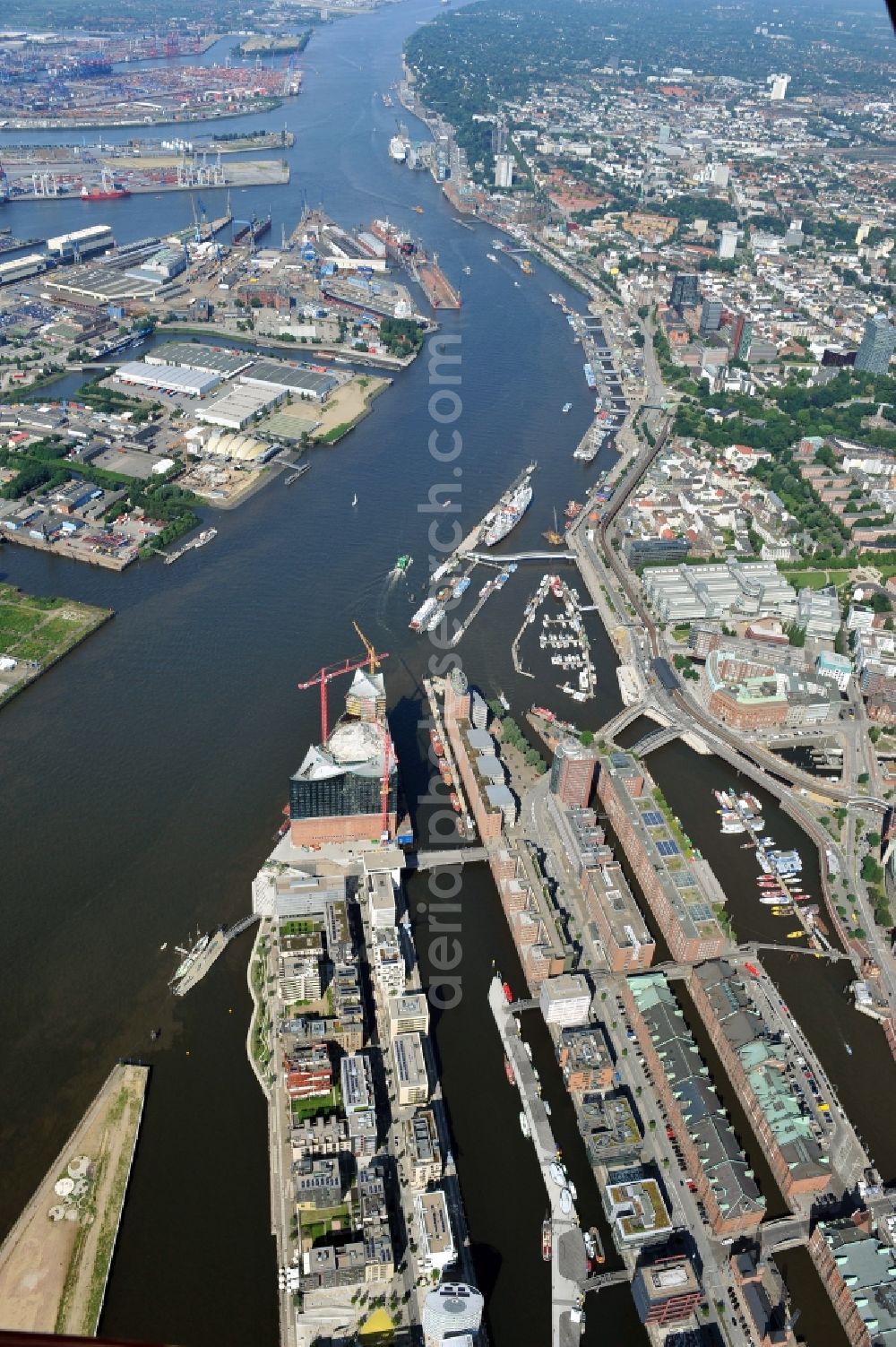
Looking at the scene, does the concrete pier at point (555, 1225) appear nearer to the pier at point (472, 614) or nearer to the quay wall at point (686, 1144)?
the quay wall at point (686, 1144)

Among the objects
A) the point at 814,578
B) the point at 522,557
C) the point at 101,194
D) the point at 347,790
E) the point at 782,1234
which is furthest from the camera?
the point at 101,194

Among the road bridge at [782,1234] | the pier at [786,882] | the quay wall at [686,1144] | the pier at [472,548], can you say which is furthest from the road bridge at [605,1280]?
the pier at [472,548]

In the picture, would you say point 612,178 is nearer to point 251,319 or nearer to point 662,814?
point 251,319

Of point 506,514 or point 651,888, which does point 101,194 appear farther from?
point 651,888

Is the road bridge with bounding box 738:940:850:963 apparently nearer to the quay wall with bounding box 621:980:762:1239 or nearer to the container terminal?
the quay wall with bounding box 621:980:762:1239

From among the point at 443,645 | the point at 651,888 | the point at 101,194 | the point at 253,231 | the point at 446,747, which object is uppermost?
the point at 101,194

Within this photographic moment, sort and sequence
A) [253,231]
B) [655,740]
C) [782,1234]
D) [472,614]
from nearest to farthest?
[782,1234], [655,740], [472,614], [253,231]

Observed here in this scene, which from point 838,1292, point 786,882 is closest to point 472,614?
point 786,882
